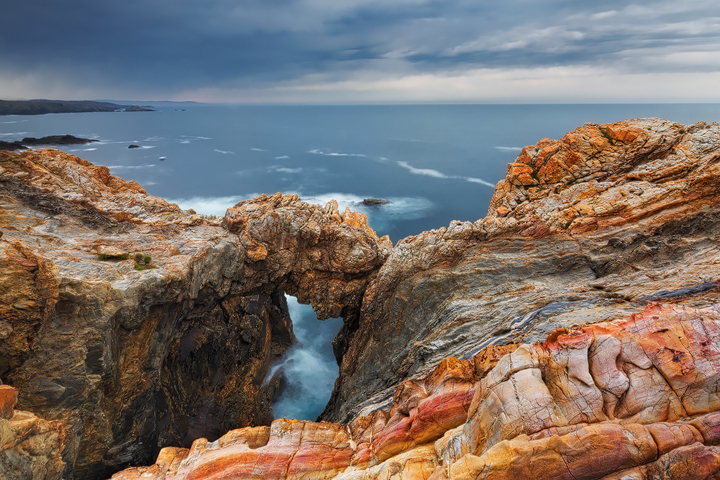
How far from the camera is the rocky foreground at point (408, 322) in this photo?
372 inches

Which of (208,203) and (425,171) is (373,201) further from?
(208,203)

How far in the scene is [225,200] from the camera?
226 feet

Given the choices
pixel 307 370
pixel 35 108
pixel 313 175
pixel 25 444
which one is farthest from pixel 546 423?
pixel 35 108

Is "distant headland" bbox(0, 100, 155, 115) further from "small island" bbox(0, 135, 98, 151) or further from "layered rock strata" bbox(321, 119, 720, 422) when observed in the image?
"layered rock strata" bbox(321, 119, 720, 422)

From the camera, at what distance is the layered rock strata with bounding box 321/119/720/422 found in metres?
14.7

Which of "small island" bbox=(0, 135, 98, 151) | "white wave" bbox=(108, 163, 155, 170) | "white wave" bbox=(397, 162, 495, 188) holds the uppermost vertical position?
"small island" bbox=(0, 135, 98, 151)

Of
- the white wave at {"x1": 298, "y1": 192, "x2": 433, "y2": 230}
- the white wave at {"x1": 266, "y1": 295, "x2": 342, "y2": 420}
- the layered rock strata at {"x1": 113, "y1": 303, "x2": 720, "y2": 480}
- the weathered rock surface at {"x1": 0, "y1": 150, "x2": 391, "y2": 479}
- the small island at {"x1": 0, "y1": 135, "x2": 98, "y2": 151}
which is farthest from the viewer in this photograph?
the white wave at {"x1": 298, "y1": 192, "x2": 433, "y2": 230}

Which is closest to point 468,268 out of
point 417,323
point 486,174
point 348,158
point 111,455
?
point 417,323

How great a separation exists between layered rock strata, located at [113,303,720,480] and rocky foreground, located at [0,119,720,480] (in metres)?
0.05

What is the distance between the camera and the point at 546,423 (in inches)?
372

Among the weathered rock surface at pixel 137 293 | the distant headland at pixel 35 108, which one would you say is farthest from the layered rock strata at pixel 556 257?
the distant headland at pixel 35 108

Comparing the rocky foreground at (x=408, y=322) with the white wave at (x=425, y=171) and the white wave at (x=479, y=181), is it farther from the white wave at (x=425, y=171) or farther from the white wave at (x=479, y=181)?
the white wave at (x=425, y=171)

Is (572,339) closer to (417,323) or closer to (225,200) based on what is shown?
(417,323)

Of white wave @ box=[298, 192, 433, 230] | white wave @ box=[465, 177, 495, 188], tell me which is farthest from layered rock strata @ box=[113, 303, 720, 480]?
white wave @ box=[465, 177, 495, 188]
